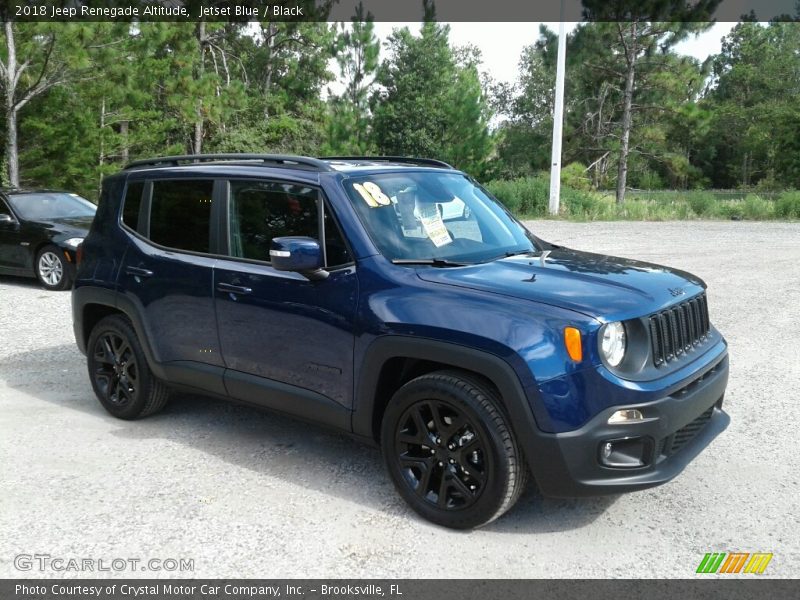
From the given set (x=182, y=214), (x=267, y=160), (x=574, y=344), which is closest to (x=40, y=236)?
(x=182, y=214)

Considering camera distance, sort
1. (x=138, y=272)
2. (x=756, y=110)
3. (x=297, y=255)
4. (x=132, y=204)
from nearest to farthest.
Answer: (x=297, y=255) < (x=138, y=272) < (x=132, y=204) < (x=756, y=110)

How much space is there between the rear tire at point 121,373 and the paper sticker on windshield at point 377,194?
2.06 m

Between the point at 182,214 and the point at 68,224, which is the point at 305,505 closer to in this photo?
the point at 182,214

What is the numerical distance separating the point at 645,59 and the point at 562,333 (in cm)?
3629

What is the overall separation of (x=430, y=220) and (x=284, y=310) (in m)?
0.97

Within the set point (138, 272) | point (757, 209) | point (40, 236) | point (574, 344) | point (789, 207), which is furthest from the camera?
point (757, 209)

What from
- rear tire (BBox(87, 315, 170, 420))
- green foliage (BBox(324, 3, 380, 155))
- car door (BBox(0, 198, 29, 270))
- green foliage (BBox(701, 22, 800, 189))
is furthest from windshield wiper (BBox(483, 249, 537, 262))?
green foliage (BBox(701, 22, 800, 189))

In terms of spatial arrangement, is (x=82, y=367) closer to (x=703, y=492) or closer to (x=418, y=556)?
(x=418, y=556)

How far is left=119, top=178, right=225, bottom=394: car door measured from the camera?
4.71 metres

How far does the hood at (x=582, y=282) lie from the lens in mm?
3510

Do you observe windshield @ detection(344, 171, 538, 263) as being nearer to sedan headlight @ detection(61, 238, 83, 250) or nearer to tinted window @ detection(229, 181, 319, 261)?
tinted window @ detection(229, 181, 319, 261)

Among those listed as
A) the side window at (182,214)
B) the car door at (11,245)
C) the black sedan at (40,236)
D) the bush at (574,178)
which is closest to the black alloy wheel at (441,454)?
the side window at (182,214)

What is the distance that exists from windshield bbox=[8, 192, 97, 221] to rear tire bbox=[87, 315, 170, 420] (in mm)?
7176

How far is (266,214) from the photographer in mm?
4500
